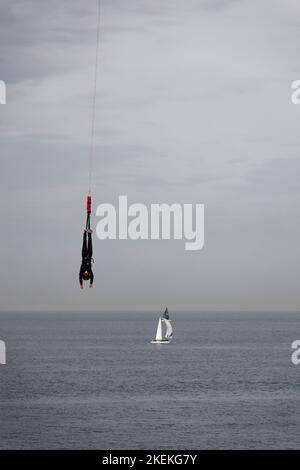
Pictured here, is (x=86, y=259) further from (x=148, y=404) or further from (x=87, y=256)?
(x=148, y=404)

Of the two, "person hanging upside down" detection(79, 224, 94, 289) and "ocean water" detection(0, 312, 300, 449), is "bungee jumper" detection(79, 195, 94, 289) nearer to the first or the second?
"person hanging upside down" detection(79, 224, 94, 289)

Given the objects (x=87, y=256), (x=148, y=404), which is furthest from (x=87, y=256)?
(x=148, y=404)

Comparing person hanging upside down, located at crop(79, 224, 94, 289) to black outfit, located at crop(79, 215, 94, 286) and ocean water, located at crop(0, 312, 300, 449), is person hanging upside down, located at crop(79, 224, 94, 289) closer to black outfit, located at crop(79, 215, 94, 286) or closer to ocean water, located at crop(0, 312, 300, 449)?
black outfit, located at crop(79, 215, 94, 286)

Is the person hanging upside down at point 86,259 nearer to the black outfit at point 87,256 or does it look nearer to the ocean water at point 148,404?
the black outfit at point 87,256

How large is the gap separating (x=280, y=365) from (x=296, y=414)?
68447 millimetres

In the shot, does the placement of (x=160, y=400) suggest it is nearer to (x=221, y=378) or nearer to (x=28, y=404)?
(x=28, y=404)

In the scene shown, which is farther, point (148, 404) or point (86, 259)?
point (148, 404)

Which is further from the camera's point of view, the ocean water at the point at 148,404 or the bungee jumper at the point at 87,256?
the ocean water at the point at 148,404

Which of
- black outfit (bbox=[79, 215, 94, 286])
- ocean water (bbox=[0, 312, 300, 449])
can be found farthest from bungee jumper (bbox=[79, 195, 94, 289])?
ocean water (bbox=[0, 312, 300, 449])

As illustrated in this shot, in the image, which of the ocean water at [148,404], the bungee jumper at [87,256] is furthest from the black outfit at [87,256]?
the ocean water at [148,404]

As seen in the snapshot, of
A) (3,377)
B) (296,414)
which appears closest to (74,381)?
(3,377)

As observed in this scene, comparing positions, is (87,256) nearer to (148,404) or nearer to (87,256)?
(87,256)

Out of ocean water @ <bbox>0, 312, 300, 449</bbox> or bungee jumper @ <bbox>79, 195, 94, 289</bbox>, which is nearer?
bungee jumper @ <bbox>79, 195, 94, 289</bbox>
